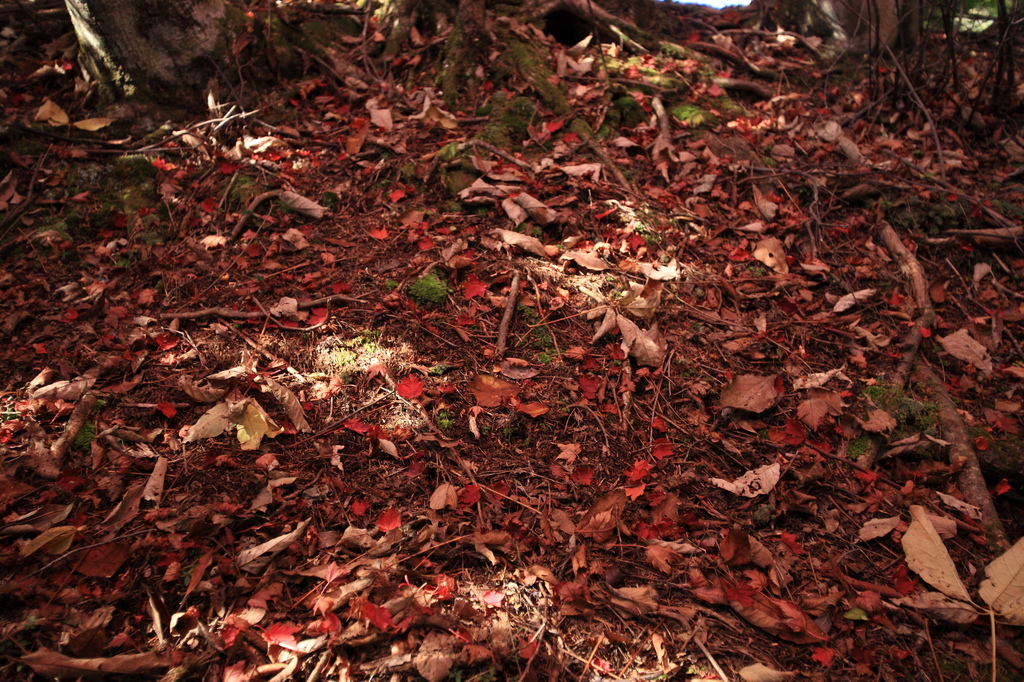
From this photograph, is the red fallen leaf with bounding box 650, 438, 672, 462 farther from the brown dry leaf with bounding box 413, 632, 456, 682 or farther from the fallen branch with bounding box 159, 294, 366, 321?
the fallen branch with bounding box 159, 294, 366, 321

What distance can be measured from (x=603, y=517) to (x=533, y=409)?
606 millimetres

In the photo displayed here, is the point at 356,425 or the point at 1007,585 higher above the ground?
the point at 356,425

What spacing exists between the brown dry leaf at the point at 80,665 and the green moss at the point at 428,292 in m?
1.97

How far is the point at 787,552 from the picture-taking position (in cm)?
254

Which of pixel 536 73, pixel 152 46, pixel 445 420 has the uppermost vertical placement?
pixel 152 46

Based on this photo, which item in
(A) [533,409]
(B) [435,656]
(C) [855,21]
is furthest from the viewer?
(C) [855,21]

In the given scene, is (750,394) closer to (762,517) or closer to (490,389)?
(762,517)

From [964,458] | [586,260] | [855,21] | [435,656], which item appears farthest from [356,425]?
[855,21]

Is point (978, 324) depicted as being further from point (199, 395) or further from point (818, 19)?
point (199, 395)

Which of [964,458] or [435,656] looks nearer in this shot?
[435,656]

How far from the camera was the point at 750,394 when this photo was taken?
2980 mm

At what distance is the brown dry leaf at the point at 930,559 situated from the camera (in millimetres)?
2406

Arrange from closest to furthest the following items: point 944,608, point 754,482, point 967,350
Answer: point 944,608 < point 754,482 < point 967,350

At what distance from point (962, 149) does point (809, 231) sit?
1.92m
